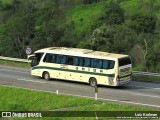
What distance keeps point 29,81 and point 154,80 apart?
428 inches

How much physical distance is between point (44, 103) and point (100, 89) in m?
5.43

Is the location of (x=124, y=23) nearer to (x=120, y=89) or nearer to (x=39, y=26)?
(x=39, y=26)

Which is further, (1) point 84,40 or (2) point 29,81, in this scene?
(1) point 84,40

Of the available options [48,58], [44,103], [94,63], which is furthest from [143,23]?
[44,103]

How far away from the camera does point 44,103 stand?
3297 centimetres

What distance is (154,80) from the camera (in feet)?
129

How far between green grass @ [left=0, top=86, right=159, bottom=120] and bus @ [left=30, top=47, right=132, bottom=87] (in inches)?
177

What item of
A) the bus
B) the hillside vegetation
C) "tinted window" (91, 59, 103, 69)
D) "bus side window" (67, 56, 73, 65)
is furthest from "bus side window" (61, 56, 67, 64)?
the hillside vegetation

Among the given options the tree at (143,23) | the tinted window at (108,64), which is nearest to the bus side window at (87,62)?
the tinted window at (108,64)

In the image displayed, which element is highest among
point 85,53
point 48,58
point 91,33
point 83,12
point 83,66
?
point 85,53

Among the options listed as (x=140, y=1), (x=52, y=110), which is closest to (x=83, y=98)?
(x=52, y=110)

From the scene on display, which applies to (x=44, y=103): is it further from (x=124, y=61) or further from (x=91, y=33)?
(x=91, y=33)

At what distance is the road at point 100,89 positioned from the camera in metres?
32.5

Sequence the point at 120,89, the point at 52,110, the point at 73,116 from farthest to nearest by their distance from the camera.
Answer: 1. the point at 120,89
2. the point at 52,110
3. the point at 73,116
